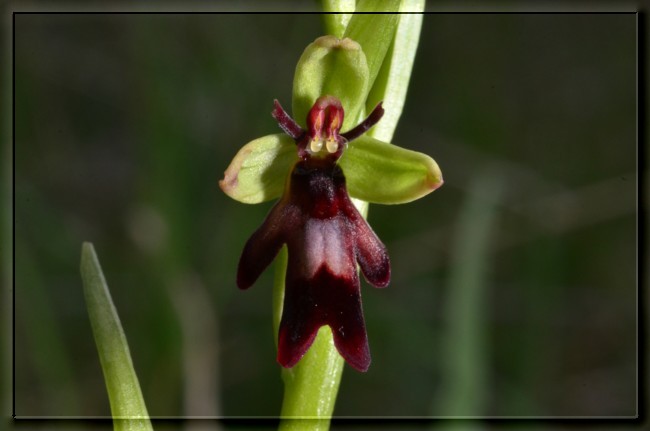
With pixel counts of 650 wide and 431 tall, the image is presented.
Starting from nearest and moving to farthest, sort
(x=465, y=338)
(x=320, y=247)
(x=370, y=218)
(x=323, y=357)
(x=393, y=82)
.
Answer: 1. (x=320, y=247)
2. (x=323, y=357)
3. (x=393, y=82)
4. (x=465, y=338)
5. (x=370, y=218)

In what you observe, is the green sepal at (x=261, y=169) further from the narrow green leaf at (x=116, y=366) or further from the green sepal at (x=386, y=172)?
the narrow green leaf at (x=116, y=366)

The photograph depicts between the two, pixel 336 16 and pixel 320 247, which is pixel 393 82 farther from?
pixel 320 247

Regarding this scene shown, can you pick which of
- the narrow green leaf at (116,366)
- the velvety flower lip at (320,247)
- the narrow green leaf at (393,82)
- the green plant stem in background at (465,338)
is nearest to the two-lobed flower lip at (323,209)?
the velvety flower lip at (320,247)

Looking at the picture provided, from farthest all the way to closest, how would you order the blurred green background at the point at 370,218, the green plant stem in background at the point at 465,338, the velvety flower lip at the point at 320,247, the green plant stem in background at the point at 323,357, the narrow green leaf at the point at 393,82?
the blurred green background at the point at 370,218
the green plant stem in background at the point at 465,338
the narrow green leaf at the point at 393,82
the green plant stem in background at the point at 323,357
the velvety flower lip at the point at 320,247

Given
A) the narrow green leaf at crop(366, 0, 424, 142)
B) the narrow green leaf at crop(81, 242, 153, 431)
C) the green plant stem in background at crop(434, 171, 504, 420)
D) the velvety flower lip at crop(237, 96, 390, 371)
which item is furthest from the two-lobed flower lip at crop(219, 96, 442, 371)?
the green plant stem in background at crop(434, 171, 504, 420)

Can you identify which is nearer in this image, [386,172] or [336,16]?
[386,172]

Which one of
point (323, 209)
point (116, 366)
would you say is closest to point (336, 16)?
point (323, 209)
